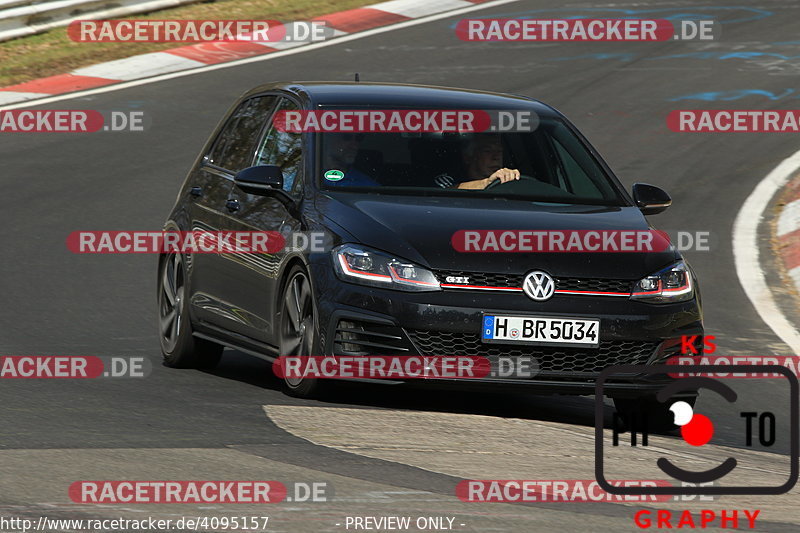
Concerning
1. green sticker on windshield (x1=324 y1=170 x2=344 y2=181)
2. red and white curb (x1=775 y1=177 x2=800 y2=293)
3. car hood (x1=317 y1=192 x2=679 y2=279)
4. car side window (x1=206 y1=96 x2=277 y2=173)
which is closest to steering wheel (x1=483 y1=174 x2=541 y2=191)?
car hood (x1=317 y1=192 x2=679 y2=279)

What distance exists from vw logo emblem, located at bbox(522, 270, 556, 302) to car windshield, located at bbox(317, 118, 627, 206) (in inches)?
38.6

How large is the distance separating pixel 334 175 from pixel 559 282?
1.47m

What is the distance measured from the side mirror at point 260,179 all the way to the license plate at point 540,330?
1.55 m

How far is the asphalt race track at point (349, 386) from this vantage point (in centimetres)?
654

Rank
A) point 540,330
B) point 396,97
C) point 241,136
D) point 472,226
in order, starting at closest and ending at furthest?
point 540,330, point 472,226, point 396,97, point 241,136

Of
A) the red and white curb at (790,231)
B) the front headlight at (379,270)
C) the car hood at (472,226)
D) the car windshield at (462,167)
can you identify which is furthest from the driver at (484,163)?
the red and white curb at (790,231)

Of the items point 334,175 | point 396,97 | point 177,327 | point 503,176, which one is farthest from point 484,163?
point 177,327

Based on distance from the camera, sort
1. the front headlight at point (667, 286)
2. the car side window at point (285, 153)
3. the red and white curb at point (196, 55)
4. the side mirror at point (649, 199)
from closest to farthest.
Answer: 1. the front headlight at point (667, 286)
2. the car side window at point (285, 153)
3. the side mirror at point (649, 199)
4. the red and white curb at point (196, 55)

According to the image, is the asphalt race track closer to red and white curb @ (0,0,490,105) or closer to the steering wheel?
red and white curb @ (0,0,490,105)

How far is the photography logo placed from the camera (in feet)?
22.3

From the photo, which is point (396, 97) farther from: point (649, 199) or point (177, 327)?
point (177, 327)

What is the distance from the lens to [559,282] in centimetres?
814

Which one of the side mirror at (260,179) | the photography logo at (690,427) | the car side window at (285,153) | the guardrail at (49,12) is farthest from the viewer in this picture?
the guardrail at (49,12)

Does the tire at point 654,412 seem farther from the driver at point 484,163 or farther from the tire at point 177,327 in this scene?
the tire at point 177,327
